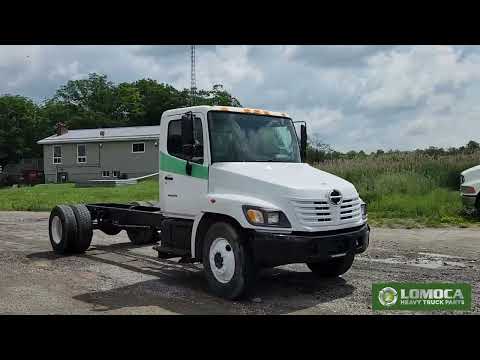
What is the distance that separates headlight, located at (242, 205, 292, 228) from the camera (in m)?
6.61

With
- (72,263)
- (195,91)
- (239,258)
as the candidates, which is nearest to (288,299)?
(239,258)

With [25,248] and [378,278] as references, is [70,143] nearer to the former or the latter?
[25,248]

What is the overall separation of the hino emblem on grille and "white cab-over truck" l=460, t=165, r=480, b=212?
7866 millimetres

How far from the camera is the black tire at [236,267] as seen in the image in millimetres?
6699

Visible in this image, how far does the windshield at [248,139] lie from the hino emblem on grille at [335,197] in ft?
4.22

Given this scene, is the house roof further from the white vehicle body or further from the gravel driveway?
the white vehicle body

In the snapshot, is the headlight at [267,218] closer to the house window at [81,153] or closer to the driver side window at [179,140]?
the driver side window at [179,140]

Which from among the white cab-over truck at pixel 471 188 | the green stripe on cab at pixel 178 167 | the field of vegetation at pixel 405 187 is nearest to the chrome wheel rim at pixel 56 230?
the green stripe on cab at pixel 178 167

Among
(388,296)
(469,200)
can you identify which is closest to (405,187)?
(469,200)

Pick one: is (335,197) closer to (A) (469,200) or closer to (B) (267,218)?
(B) (267,218)

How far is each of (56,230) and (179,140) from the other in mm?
4251

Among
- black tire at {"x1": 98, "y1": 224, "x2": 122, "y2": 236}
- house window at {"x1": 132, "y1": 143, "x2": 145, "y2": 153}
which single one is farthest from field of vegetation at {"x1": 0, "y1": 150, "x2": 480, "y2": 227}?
house window at {"x1": 132, "y1": 143, "x2": 145, "y2": 153}

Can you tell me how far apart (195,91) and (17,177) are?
23536mm

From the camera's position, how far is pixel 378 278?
26.5 ft
